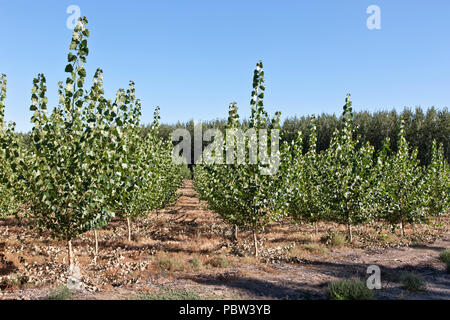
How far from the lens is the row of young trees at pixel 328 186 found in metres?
11.9

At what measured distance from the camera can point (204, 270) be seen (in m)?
11.3

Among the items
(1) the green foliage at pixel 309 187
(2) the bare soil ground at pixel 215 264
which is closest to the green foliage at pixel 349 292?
(2) the bare soil ground at pixel 215 264

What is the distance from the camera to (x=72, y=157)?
8.01m

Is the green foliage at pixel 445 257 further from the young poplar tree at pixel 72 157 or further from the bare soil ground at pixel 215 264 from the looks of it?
the young poplar tree at pixel 72 157

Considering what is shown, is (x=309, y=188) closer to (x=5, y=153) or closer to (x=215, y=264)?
(x=215, y=264)

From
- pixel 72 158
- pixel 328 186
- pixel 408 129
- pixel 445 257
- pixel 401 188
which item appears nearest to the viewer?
pixel 72 158

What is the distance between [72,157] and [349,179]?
1203cm

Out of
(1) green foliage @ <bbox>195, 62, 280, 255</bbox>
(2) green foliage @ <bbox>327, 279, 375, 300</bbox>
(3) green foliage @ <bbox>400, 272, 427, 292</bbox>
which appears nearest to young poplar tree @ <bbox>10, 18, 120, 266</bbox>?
(1) green foliage @ <bbox>195, 62, 280, 255</bbox>

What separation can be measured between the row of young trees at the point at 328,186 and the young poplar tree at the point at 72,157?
5.24 m

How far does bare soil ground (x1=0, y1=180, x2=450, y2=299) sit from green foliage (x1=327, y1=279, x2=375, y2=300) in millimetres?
461

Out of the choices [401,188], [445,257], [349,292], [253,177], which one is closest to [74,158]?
[253,177]
